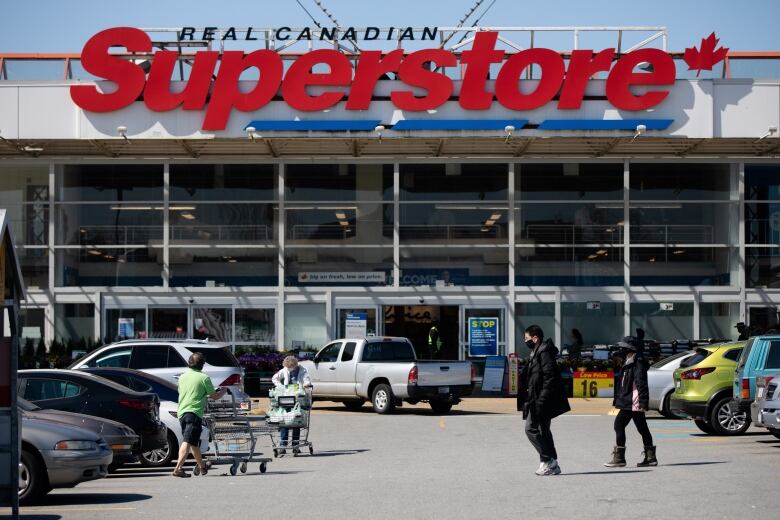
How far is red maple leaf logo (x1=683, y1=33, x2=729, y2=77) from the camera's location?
33.5 meters

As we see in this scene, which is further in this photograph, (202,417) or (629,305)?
(629,305)

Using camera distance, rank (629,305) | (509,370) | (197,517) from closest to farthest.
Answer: (197,517), (509,370), (629,305)

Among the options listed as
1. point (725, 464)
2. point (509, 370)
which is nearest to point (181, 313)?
point (509, 370)

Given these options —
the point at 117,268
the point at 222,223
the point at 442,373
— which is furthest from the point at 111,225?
the point at 442,373

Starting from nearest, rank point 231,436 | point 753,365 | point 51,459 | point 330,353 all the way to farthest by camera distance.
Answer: point 51,459, point 231,436, point 753,365, point 330,353

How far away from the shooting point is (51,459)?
43.0ft

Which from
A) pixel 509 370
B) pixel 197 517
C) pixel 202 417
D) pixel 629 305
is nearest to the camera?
pixel 197 517

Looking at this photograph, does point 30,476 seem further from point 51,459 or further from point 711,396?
point 711,396

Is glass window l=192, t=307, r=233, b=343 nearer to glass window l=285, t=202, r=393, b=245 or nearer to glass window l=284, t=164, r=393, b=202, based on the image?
glass window l=285, t=202, r=393, b=245

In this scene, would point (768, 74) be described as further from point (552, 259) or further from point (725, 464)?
point (725, 464)

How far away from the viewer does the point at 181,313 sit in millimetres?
35031

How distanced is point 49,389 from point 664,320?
73.0 ft

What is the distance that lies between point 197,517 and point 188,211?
2375 centimetres

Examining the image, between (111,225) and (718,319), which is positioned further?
(111,225)
